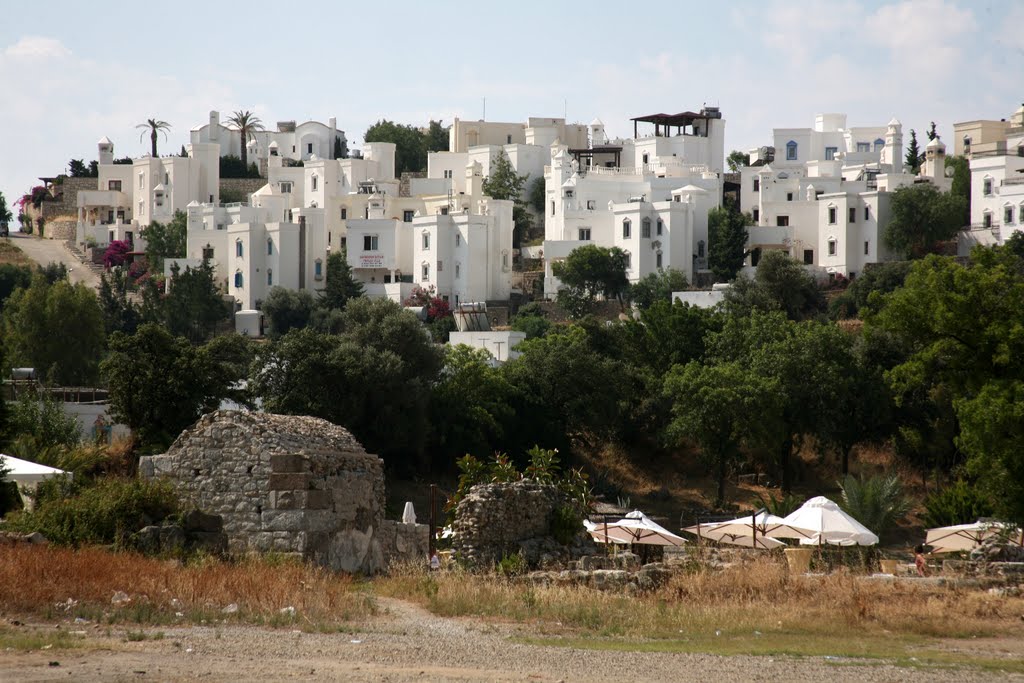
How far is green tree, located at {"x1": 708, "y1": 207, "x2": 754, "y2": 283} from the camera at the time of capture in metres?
81.3

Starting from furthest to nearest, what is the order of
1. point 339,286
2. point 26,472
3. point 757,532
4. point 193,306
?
point 339,286 → point 193,306 → point 757,532 → point 26,472

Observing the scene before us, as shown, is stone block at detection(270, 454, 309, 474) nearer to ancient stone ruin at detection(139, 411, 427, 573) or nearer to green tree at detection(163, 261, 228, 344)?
ancient stone ruin at detection(139, 411, 427, 573)

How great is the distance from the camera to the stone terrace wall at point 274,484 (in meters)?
17.3

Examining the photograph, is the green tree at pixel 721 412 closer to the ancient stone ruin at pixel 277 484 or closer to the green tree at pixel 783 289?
the green tree at pixel 783 289

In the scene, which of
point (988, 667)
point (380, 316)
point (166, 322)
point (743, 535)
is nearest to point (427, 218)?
point (166, 322)

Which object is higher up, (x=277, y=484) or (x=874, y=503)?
(x=277, y=484)

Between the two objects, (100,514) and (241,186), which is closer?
(100,514)

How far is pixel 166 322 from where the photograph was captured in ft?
262

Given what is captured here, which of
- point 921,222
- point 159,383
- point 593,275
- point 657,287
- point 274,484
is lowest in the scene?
point 274,484

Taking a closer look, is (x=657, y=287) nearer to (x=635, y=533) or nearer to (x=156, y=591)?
(x=635, y=533)

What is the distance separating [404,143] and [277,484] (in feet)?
325

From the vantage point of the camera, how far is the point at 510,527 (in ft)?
62.4

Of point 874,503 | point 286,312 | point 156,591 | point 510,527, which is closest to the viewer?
point 156,591

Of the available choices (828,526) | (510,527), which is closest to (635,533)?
(828,526)
